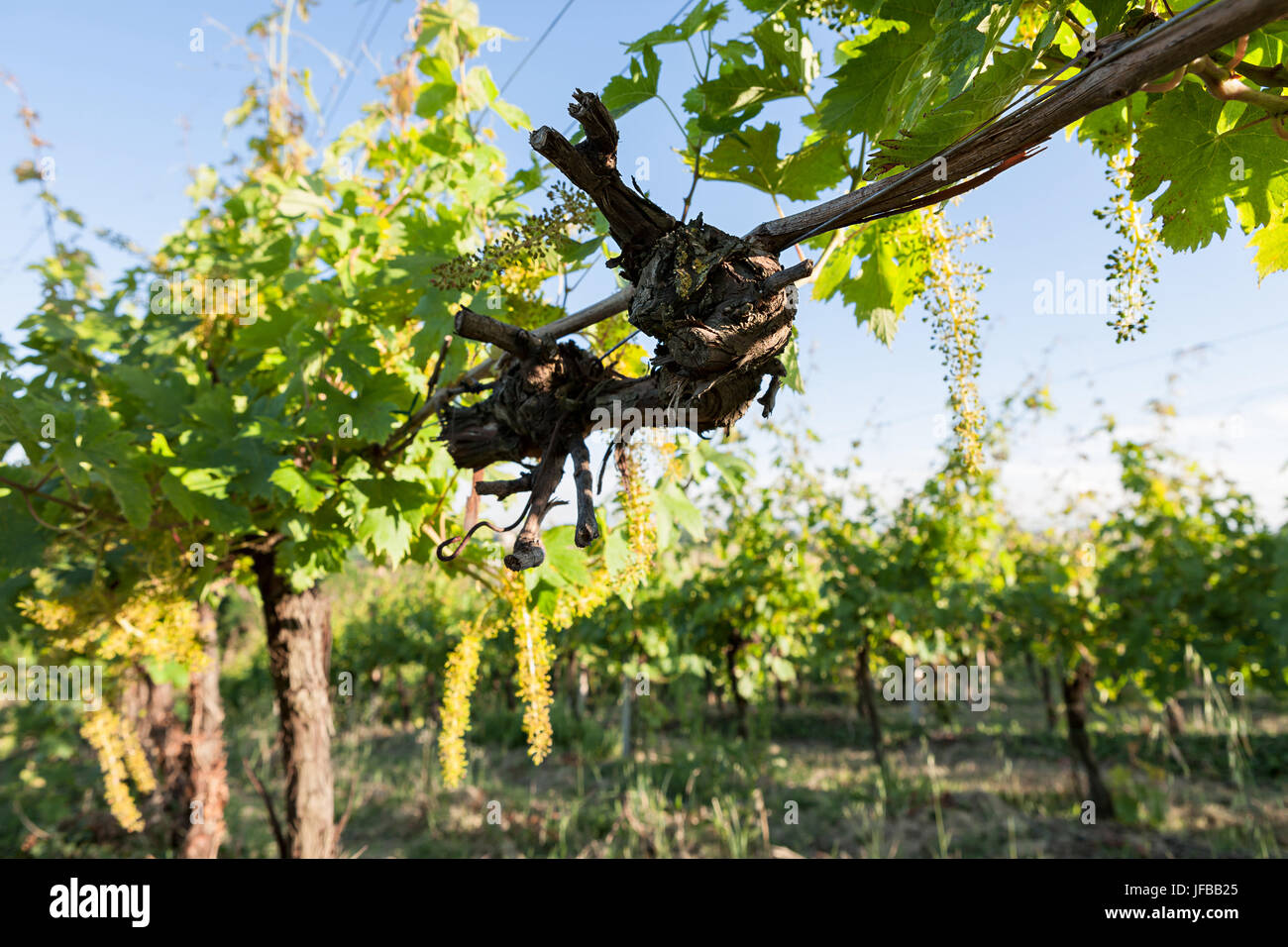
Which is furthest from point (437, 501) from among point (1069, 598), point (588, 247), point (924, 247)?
point (1069, 598)

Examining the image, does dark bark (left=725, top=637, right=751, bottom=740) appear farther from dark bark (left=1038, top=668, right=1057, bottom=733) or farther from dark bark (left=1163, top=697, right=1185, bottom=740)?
dark bark (left=1163, top=697, right=1185, bottom=740)

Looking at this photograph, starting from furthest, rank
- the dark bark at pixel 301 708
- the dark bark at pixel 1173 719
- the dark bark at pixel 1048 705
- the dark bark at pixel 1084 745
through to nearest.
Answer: the dark bark at pixel 1048 705 < the dark bark at pixel 1173 719 < the dark bark at pixel 1084 745 < the dark bark at pixel 301 708

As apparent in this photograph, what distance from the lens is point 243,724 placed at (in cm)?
1295

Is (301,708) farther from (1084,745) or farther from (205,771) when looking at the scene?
(1084,745)

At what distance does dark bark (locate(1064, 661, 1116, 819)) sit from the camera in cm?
614

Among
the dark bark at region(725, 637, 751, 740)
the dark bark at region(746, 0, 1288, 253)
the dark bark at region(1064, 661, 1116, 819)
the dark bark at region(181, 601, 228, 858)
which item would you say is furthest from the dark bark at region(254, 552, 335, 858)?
the dark bark at region(1064, 661, 1116, 819)

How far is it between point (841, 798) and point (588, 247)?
262 inches

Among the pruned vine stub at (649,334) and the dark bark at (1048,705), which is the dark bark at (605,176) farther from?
the dark bark at (1048,705)

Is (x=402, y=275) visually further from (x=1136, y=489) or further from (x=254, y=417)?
(x=1136, y=489)

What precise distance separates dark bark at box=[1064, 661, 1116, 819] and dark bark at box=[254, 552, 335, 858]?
21.1 feet

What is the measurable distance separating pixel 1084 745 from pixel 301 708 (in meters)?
6.67

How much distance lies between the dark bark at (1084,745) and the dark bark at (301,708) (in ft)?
21.1

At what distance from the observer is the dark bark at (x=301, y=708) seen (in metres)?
2.82

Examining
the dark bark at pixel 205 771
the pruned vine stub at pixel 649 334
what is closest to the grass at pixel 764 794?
the dark bark at pixel 205 771
